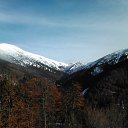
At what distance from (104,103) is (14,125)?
6771cm

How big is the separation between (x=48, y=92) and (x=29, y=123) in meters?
7.71

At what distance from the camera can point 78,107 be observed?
285ft

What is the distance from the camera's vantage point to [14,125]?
211 ft

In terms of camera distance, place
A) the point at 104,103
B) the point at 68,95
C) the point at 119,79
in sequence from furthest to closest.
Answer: the point at 119,79 < the point at 104,103 < the point at 68,95

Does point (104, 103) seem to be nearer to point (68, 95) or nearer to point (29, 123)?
point (68, 95)

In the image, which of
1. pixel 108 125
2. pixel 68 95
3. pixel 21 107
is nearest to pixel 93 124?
pixel 108 125

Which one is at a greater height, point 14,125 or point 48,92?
point 48,92

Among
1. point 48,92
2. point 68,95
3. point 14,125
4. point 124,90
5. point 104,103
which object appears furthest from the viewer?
point 124,90

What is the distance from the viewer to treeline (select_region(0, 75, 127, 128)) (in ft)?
221

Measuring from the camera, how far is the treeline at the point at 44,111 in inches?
2650

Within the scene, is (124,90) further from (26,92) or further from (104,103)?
(26,92)

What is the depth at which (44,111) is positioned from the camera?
231 ft

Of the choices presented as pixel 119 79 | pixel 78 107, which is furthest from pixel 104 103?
pixel 78 107

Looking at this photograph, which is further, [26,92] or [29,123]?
[26,92]
